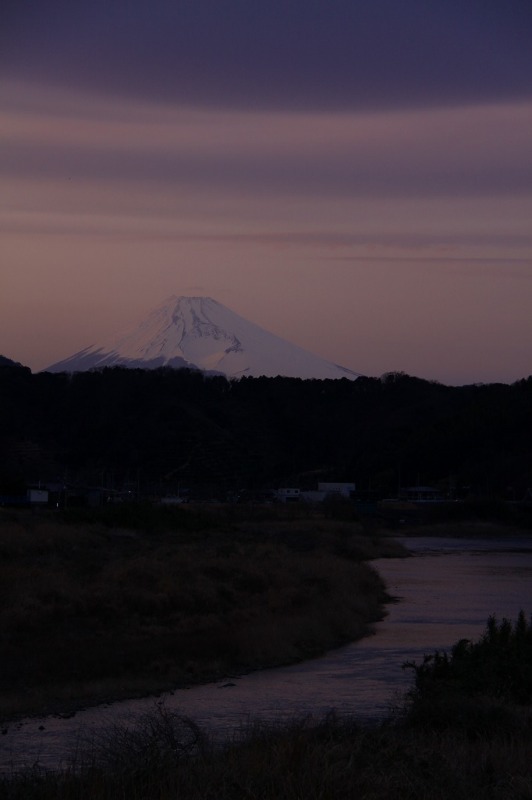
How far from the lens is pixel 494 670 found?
1243cm

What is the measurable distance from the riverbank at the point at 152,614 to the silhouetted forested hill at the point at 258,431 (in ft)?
217

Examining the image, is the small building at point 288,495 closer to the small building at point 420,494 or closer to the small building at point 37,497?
the small building at point 420,494

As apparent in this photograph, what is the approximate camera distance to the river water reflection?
12210 millimetres

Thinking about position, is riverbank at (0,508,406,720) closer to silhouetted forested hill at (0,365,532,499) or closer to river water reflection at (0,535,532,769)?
river water reflection at (0,535,532,769)

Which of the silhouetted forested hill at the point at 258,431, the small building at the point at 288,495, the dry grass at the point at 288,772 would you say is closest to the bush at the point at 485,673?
the dry grass at the point at 288,772

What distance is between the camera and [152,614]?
74.5ft

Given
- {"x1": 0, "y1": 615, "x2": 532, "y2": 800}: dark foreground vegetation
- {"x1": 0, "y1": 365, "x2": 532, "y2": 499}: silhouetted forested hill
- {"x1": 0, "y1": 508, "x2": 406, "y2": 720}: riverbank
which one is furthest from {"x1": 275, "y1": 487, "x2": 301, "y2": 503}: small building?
{"x1": 0, "y1": 615, "x2": 532, "y2": 800}: dark foreground vegetation

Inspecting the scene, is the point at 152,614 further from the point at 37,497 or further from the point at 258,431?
the point at 258,431

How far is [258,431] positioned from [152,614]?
11393cm

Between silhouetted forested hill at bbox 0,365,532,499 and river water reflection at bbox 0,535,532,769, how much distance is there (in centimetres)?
6930

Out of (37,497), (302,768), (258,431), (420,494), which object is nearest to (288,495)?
(420,494)

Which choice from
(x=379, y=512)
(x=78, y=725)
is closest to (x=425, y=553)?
(x=379, y=512)

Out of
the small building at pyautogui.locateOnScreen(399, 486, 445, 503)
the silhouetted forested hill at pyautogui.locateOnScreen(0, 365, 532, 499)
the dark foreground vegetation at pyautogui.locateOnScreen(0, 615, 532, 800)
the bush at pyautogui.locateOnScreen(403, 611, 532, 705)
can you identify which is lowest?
the bush at pyautogui.locateOnScreen(403, 611, 532, 705)

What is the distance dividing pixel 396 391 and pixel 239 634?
13316 cm
